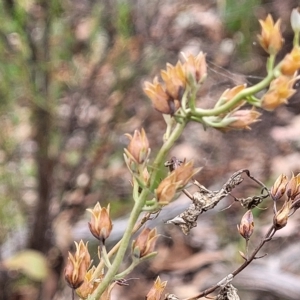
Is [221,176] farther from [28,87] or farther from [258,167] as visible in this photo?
[28,87]

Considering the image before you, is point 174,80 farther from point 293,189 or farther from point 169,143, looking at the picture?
point 293,189

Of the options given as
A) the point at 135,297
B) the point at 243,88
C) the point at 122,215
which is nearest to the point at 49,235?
the point at 122,215

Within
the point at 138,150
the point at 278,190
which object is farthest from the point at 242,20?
the point at 138,150

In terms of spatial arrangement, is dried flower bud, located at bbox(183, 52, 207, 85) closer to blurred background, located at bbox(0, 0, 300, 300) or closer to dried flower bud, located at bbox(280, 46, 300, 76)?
dried flower bud, located at bbox(280, 46, 300, 76)

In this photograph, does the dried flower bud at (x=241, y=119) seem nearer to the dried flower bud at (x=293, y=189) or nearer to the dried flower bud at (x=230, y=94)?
the dried flower bud at (x=230, y=94)

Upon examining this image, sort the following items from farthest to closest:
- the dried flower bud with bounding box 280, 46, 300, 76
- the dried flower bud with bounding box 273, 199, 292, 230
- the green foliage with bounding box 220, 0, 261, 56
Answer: the green foliage with bounding box 220, 0, 261, 56
the dried flower bud with bounding box 273, 199, 292, 230
the dried flower bud with bounding box 280, 46, 300, 76

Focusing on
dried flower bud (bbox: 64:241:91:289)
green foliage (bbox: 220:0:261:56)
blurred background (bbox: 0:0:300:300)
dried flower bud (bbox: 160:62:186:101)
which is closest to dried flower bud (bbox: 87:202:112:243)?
dried flower bud (bbox: 64:241:91:289)
